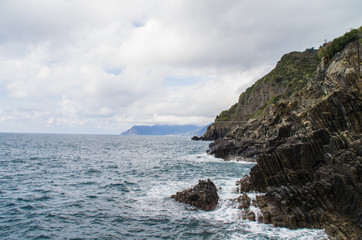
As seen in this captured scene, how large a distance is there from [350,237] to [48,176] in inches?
1628

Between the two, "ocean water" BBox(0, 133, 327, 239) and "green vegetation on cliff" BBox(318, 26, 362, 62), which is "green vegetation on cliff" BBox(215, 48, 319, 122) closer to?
"green vegetation on cliff" BBox(318, 26, 362, 62)

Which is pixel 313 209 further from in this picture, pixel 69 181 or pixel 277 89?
pixel 277 89

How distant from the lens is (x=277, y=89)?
12688cm

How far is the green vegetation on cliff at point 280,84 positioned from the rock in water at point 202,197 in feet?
324

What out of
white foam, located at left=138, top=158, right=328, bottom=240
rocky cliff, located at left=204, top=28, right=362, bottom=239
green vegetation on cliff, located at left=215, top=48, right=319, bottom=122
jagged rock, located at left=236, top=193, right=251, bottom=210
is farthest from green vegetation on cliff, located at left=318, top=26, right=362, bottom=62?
jagged rock, located at left=236, top=193, right=251, bottom=210

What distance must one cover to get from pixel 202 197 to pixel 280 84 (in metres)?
120

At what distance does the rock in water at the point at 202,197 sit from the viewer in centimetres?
2228

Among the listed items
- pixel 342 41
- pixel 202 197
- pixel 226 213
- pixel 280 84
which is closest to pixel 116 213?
pixel 202 197

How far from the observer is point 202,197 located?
22.9 meters

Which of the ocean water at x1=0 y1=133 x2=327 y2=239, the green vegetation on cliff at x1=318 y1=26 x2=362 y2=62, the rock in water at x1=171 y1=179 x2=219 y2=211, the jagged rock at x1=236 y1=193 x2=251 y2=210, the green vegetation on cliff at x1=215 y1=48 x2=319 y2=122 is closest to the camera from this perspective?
the ocean water at x1=0 y1=133 x2=327 y2=239

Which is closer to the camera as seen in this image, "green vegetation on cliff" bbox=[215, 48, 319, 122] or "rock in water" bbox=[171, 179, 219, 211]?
"rock in water" bbox=[171, 179, 219, 211]

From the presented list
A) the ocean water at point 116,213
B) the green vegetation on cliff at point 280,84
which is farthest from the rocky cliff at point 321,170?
the green vegetation on cliff at point 280,84

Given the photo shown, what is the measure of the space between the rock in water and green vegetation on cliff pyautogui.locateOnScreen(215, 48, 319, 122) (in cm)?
9883

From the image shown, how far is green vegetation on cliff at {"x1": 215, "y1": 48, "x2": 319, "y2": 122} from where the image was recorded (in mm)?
115762
